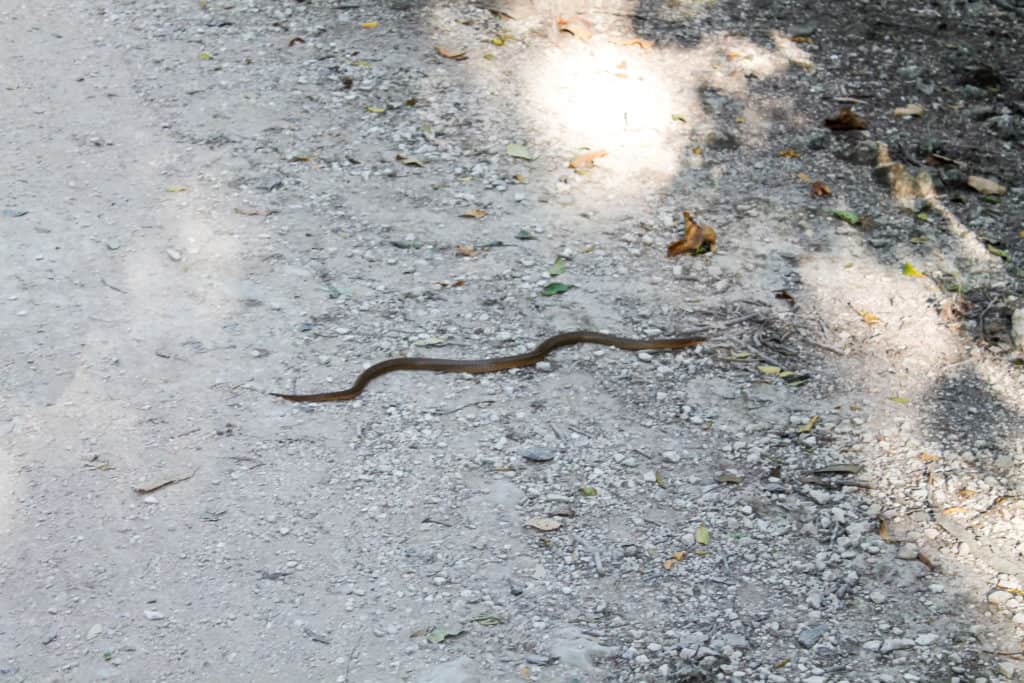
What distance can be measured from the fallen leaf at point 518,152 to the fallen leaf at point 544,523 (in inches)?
117

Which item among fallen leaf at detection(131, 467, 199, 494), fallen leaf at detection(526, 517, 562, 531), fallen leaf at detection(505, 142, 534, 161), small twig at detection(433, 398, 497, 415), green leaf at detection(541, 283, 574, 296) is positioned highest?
fallen leaf at detection(526, 517, 562, 531)

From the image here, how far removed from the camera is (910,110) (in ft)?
23.4

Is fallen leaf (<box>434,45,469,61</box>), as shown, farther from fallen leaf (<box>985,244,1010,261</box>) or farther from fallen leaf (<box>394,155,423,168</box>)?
fallen leaf (<box>985,244,1010,261</box>)

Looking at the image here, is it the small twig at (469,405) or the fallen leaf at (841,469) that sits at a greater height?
the fallen leaf at (841,469)

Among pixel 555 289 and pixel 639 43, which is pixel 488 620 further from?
pixel 639 43

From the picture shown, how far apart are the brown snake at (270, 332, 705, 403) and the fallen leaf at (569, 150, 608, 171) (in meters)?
1.65

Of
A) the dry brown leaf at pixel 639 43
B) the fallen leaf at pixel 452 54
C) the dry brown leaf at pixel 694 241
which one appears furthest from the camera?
the dry brown leaf at pixel 639 43

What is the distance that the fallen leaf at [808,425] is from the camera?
4.68 meters

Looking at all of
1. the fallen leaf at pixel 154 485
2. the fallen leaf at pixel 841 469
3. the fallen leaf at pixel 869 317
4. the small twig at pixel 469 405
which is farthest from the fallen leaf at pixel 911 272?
the fallen leaf at pixel 154 485

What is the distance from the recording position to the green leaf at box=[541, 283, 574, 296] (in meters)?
5.57

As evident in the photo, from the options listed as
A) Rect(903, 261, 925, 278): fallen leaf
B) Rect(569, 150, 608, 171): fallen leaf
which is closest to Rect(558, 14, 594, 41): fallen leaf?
Rect(569, 150, 608, 171): fallen leaf

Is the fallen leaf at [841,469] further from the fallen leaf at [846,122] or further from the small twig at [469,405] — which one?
the fallen leaf at [846,122]

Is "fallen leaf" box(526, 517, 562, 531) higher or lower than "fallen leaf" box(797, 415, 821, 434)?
lower

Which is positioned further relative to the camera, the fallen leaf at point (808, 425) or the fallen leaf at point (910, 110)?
the fallen leaf at point (910, 110)
